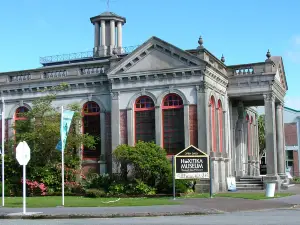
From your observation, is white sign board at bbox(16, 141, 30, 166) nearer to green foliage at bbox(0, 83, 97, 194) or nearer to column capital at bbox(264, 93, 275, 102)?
green foliage at bbox(0, 83, 97, 194)

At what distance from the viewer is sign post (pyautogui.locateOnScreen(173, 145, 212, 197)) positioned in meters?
27.1

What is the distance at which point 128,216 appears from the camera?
1905 cm

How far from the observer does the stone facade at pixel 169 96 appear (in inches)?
1264

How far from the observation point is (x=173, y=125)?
1287 inches

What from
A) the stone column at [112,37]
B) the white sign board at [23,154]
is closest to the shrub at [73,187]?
the white sign board at [23,154]

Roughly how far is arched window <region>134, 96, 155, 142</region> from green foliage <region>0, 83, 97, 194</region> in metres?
2.95

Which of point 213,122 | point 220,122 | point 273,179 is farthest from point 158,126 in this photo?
point 273,179

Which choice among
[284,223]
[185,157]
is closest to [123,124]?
[185,157]

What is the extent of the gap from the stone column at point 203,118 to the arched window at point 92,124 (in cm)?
711

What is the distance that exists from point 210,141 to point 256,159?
1231 centimetres

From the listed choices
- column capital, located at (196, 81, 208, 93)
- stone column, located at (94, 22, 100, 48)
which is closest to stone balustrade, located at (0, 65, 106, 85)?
column capital, located at (196, 81, 208, 93)

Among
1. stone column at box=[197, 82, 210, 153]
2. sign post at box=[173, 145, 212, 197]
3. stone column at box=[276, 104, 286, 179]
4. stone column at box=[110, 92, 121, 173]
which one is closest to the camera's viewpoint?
sign post at box=[173, 145, 212, 197]

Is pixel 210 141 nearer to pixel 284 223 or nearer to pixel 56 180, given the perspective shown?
pixel 56 180

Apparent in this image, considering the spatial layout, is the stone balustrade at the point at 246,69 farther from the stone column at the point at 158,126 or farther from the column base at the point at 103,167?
the column base at the point at 103,167
